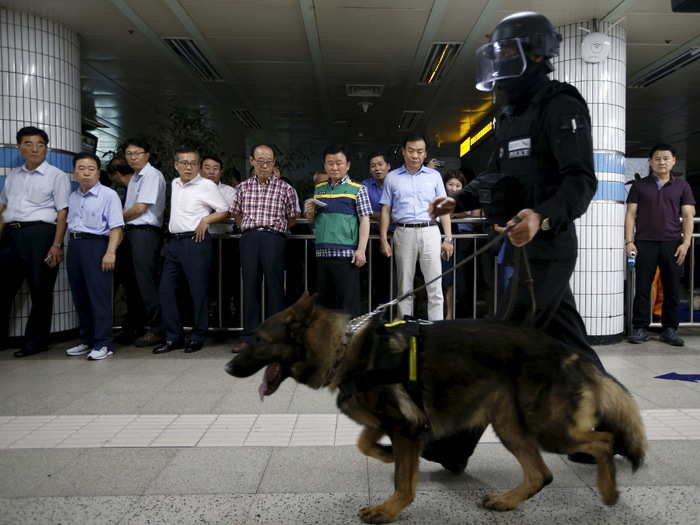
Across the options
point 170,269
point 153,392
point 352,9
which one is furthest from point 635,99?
point 153,392

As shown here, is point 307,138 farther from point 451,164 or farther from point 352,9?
point 352,9

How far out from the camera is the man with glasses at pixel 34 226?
5.77m

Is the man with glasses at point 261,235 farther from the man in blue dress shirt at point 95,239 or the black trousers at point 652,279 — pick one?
A: the black trousers at point 652,279

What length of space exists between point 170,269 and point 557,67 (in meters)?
4.87

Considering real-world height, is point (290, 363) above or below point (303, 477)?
above

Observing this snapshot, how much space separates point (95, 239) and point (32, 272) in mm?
752

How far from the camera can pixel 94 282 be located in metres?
5.70

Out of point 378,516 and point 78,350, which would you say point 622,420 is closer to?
point 378,516

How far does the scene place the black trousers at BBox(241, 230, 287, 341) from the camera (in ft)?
19.0

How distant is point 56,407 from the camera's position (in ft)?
13.5

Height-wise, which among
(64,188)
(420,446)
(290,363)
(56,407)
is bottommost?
(56,407)

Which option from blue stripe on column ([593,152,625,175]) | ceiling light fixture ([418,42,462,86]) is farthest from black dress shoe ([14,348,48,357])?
blue stripe on column ([593,152,625,175])

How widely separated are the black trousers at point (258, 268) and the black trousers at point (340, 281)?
443 millimetres

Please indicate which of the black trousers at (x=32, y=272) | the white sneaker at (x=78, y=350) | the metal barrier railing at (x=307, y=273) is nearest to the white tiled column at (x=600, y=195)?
the metal barrier railing at (x=307, y=273)
